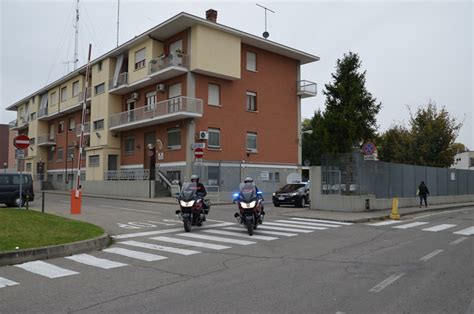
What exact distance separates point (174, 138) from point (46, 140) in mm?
28346

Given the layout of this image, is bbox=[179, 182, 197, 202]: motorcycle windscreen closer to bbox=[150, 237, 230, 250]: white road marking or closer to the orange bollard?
bbox=[150, 237, 230, 250]: white road marking

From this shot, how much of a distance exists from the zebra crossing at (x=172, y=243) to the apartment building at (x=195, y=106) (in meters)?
16.3

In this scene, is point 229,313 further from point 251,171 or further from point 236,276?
point 251,171

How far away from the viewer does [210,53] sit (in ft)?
107

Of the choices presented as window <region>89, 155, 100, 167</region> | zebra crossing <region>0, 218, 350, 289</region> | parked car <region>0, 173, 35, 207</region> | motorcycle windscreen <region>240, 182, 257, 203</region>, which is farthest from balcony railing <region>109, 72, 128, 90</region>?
motorcycle windscreen <region>240, 182, 257, 203</region>

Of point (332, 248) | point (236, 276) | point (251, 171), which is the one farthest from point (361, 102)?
point (236, 276)

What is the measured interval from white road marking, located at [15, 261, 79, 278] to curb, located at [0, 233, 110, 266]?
24cm

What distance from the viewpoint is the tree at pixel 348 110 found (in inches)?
1027

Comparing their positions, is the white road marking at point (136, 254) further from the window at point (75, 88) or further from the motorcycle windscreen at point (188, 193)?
the window at point (75, 88)

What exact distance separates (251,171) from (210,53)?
9.86 metres

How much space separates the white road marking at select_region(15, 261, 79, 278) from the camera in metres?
7.64

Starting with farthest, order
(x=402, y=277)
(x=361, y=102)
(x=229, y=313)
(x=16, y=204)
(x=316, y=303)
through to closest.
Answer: (x=361, y=102) → (x=16, y=204) → (x=402, y=277) → (x=316, y=303) → (x=229, y=313)

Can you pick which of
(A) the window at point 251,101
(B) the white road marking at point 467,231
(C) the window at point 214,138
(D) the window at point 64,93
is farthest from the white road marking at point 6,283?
(D) the window at point 64,93

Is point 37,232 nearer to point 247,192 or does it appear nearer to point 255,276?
point 247,192
